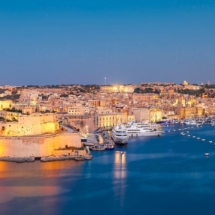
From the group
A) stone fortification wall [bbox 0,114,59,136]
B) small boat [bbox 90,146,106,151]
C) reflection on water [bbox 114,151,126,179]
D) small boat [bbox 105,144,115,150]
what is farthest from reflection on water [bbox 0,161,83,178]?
small boat [bbox 105,144,115,150]

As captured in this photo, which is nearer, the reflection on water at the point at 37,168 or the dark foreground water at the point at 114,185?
the dark foreground water at the point at 114,185

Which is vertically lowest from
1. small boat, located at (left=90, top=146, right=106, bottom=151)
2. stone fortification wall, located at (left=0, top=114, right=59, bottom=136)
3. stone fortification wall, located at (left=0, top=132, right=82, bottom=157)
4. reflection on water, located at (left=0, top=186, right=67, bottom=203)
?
reflection on water, located at (left=0, top=186, right=67, bottom=203)

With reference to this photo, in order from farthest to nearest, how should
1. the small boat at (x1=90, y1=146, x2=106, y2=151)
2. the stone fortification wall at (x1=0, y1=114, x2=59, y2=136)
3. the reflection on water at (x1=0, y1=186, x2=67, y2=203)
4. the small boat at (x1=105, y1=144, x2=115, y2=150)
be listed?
1. the small boat at (x1=105, y1=144, x2=115, y2=150)
2. the small boat at (x1=90, y1=146, x2=106, y2=151)
3. the stone fortification wall at (x1=0, y1=114, x2=59, y2=136)
4. the reflection on water at (x1=0, y1=186, x2=67, y2=203)

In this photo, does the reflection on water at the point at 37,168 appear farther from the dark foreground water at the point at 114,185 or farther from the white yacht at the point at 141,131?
the white yacht at the point at 141,131

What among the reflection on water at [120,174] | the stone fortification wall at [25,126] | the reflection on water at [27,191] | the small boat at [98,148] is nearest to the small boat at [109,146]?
the small boat at [98,148]

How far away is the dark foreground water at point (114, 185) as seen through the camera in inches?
273

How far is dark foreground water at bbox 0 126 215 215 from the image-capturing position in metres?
6.94

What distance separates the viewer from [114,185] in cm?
807

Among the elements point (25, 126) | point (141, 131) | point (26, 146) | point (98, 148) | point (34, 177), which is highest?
point (25, 126)

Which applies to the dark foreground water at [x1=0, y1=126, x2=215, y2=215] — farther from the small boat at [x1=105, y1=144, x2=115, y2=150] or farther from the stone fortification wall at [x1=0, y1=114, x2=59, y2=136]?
the stone fortification wall at [x1=0, y1=114, x2=59, y2=136]

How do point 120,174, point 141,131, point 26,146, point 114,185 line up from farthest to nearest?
1. point 141,131
2. point 26,146
3. point 120,174
4. point 114,185

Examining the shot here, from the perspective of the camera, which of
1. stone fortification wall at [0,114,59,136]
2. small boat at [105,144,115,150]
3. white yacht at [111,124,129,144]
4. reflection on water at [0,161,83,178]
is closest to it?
reflection on water at [0,161,83,178]

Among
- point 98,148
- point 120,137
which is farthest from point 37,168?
point 120,137

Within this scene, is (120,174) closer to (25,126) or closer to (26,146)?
(26,146)
